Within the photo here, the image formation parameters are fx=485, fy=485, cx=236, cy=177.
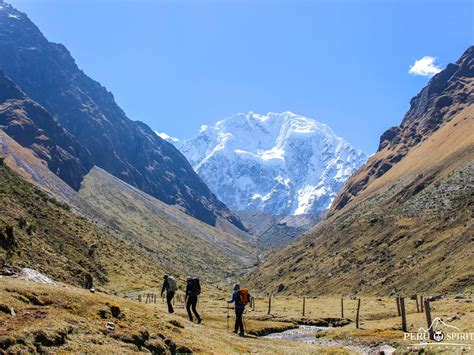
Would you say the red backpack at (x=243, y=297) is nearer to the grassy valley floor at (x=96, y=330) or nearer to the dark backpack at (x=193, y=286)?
the grassy valley floor at (x=96, y=330)

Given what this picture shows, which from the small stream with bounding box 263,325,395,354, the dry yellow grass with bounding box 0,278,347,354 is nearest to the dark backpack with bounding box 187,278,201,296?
the dry yellow grass with bounding box 0,278,347,354

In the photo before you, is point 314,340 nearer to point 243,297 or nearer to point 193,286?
point 243,297

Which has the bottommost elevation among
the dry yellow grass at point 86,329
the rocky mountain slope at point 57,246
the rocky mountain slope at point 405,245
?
the dry yellow grass at point 86,329

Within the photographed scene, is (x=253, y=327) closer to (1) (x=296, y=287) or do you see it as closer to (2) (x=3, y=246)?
(2) (x=3, y=246)

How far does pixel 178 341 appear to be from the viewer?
25.1m

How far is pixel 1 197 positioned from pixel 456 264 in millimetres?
79554

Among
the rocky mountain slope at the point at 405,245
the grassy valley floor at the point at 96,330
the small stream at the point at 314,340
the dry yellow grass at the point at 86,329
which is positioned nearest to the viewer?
the dry yellow grass at the point at 86,329

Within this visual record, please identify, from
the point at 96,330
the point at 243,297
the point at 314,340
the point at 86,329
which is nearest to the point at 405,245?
the point at 314,340

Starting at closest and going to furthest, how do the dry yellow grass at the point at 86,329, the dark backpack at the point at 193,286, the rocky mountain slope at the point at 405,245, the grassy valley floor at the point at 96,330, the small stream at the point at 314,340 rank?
the dry yellow grass at the point at 86,329, the grassy valley floor at the point at 96,330, the small stream at the point at 314,340, the dark backpack at the point at 193,286, the rocky mountain slope at the point at 405,245

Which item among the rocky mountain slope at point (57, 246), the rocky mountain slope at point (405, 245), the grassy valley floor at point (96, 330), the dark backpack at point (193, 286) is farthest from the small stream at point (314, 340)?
the rocky mountain slope at point (405, 245)

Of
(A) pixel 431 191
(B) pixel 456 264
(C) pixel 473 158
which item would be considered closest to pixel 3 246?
(B) pixel 456 264

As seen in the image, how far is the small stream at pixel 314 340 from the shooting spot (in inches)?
1358

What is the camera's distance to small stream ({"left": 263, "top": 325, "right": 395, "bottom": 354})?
34500mm

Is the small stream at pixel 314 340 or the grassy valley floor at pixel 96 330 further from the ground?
the small stream at pixel 314 340
